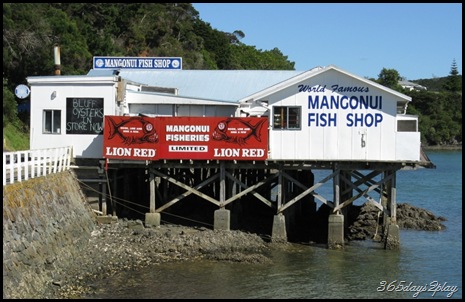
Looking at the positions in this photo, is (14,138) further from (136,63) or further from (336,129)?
(336,129)

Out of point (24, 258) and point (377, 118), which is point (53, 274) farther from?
point (377, 118)

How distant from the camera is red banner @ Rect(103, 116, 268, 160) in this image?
26.3m

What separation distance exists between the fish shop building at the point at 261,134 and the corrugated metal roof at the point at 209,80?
223 inches

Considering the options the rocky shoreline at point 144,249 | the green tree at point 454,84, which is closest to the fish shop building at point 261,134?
the rocky shoreline at point 144,249

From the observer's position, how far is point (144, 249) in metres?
23.8

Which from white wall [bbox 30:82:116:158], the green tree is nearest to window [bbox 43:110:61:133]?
white wall [bbox 30:82:116:158]

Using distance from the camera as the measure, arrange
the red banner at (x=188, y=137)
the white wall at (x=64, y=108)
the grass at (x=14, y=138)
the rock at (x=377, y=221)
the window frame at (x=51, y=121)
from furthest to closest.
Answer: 1. the grass at (x=14, y=138)
2. the rock at (x=377, y=221)
3. the window frame at (x=51, y=121)
4. the white wall at (x=64, y=108)
5. the red banner at (x=188, y=137)

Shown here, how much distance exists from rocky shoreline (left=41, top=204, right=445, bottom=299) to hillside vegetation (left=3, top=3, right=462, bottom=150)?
14.8 metres

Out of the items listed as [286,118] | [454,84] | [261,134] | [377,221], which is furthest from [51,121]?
[454,84]

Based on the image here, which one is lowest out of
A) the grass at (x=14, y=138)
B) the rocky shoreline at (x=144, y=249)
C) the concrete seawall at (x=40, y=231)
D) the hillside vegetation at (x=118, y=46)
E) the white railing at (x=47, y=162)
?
the rocky shoreline at (x=144, y=249)

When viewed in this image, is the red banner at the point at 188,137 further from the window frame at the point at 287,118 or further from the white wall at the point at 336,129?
the white wall at the point at 336,129

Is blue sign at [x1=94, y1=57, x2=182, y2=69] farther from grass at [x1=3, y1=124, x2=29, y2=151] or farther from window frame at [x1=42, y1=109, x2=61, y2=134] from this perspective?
window frame at [x1=42, y1=109, x2=61, y2=134]

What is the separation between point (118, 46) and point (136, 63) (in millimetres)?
33982

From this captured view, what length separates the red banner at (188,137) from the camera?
86.3ft
